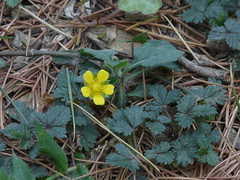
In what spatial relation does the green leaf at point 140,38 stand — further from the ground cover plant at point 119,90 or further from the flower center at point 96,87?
the flower center at point 96,87

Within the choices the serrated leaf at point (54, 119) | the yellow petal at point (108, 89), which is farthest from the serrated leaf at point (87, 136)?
the yellow petal at point (108, 89)

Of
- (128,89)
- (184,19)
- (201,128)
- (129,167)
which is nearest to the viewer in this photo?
(129,167)

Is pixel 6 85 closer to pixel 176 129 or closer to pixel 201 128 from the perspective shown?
pixel 176 129

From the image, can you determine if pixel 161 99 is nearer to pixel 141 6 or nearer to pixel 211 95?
pixel 211 95

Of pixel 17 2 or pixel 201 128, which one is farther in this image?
pixel 17 2

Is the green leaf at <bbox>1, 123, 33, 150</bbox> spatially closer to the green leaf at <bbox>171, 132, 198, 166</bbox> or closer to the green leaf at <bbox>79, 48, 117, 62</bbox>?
the green leaf at <bbox>79, 48, 117, 62</bbox>

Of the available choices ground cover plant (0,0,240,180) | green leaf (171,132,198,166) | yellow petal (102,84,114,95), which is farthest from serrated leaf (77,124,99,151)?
green leaf (171,132,198,166)

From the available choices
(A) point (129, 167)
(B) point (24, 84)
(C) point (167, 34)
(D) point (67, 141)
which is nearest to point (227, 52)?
(C) point (167, 34)
